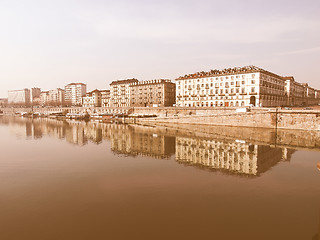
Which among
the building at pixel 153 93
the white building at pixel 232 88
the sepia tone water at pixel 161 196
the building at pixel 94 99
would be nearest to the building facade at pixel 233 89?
the white building at pixel 232 88

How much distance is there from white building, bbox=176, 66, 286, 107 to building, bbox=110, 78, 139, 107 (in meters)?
48.0

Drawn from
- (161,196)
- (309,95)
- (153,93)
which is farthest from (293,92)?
(161,196)

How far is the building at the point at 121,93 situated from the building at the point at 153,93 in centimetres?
503

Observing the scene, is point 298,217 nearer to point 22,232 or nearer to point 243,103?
point 22,232

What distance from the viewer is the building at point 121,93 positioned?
148 meters

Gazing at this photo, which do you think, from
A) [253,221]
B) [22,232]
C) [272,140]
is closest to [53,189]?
[22,232]

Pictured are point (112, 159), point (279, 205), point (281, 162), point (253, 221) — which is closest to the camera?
point (253, 221)

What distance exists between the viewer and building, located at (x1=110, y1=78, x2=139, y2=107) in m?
148

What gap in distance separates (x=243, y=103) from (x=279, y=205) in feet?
259

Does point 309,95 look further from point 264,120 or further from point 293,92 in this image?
point 264,120

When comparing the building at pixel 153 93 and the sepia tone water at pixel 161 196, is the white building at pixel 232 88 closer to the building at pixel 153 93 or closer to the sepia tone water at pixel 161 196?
the building at pixel 153 93

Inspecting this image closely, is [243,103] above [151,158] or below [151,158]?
above

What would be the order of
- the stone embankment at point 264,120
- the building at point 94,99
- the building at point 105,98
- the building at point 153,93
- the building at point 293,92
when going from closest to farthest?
the stone embankment at point 264,120 < the building at point 293,92 < the building at point 153,93 < the building at point 105,98 < the building at point 94,99

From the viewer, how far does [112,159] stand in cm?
3117
